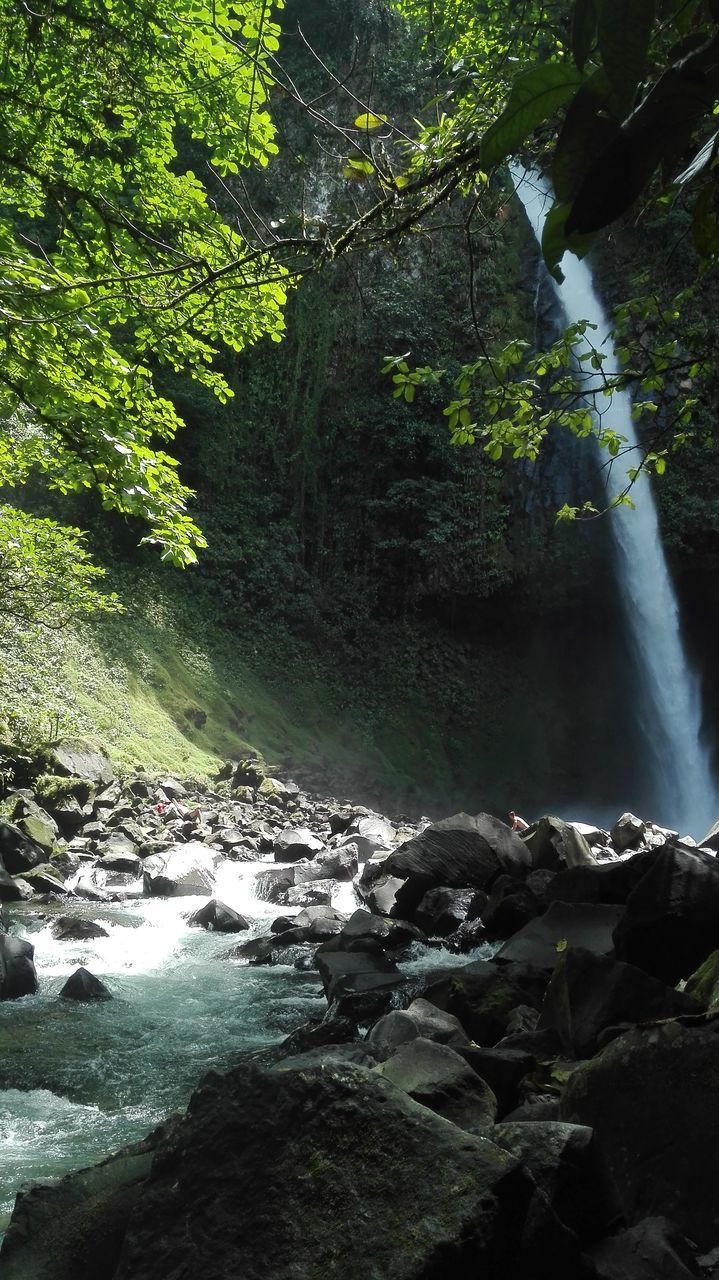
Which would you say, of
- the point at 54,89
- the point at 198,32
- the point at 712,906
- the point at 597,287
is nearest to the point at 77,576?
the point at 54,89

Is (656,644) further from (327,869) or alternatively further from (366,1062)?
(366,1062)

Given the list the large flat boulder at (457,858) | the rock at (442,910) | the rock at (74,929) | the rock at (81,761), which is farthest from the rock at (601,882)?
the rock at (81,761)

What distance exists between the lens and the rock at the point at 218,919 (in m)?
8.34

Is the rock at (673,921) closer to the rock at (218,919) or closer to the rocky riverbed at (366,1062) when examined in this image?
the rocky riverbed at (366,1062)

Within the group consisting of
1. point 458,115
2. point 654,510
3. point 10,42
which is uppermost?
point 654,510

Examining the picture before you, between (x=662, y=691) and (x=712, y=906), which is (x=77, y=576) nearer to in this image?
(x=712, y=906)

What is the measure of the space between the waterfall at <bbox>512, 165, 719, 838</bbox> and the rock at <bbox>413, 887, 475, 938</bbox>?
14.5 metres

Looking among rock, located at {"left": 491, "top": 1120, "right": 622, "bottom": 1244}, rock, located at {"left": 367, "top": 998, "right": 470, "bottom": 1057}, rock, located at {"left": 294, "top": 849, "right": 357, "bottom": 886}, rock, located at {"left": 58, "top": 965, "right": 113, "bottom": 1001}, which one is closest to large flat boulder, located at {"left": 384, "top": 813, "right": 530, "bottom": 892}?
rock, located at {"left": 294, "top": 849, "right": 357, "bottom": 886}

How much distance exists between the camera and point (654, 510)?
67.2ft

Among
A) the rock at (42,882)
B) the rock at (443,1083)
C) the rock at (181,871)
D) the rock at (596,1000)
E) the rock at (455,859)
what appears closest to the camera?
the rock at (443,1083)

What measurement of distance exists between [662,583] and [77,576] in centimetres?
1549

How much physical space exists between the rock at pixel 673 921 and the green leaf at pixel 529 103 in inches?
165

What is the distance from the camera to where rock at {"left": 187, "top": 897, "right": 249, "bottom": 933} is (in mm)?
8344

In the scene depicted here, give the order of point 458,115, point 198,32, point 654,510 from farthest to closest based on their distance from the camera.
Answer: point 654,510 → point 198,32 → point 458,115
